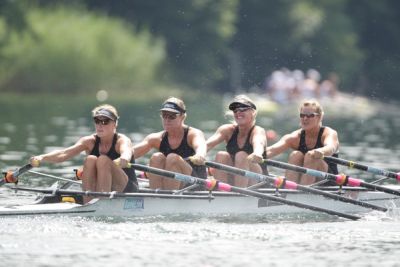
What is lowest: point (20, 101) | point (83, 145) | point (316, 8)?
point (83, 145)

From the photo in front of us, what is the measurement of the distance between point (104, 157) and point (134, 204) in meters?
0.71

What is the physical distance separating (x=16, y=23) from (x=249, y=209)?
1398 inches

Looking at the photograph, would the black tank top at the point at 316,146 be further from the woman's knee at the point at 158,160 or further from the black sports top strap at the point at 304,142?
the woman's knee at the point at 158,160

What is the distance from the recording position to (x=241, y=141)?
621 inches

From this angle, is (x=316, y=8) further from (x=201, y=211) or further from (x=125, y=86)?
(x=201, y=211)

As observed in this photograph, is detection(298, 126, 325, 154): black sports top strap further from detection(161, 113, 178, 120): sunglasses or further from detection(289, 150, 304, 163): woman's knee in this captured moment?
detection(161, 113, 178, 120): sunglasses

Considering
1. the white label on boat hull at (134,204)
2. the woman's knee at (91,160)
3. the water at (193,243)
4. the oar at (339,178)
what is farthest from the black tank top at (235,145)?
the woman's knee at (91,160)

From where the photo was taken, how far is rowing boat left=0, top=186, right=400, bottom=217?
14180mm

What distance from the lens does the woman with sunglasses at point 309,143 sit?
624 inches

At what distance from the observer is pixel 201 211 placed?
48.9 ft

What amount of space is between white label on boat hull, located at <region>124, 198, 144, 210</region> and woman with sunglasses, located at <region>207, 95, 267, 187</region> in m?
1.47

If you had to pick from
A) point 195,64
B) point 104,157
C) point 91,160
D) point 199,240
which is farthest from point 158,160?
point 195,64

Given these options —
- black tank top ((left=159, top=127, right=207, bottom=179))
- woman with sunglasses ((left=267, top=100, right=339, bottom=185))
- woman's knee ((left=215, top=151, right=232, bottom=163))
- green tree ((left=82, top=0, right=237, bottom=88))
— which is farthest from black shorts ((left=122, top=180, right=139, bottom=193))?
green tree ((left=82, top=0, right=237, bottom=88))

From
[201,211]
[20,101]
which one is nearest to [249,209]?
[201,211]
